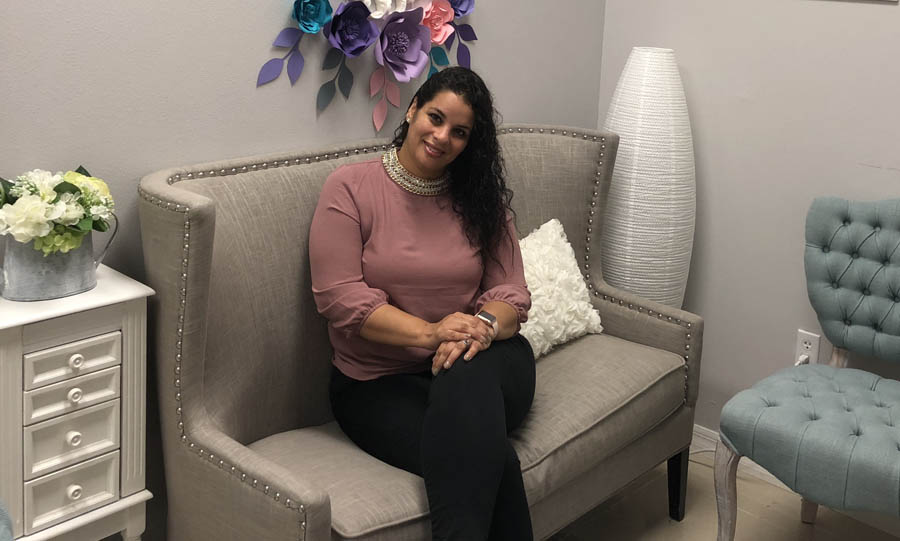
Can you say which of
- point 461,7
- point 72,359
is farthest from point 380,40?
point 72,359

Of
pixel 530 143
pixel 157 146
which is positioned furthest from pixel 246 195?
pixel 530 143

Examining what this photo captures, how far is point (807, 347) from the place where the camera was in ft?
8.91

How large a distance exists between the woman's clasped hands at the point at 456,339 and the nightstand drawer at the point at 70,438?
0.64 m

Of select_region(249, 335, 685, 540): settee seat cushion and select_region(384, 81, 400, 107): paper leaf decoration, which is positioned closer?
select_region(249, 335, 685, 540): settee seat cushion

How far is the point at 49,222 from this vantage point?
5.33 ft

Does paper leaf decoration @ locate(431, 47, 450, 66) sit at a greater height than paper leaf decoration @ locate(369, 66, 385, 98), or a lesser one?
greater

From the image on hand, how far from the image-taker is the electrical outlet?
8.84 feet

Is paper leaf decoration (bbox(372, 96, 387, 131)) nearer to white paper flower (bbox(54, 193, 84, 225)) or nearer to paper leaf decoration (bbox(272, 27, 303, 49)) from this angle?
paper leaf decoration (bbox(272, 27, 303, 49))

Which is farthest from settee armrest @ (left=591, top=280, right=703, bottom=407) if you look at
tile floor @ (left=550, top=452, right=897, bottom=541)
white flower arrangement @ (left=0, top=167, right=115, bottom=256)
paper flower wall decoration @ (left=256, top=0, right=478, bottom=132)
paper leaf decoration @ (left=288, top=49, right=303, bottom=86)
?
white flower arrangement @ (left=0, top=167, right=115, bottom=256)

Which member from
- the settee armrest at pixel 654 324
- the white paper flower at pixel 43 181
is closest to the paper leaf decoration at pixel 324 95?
the white paper flower at pixel 43 181

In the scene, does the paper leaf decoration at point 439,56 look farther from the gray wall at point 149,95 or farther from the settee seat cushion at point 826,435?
the settee seat cushion at point 826,435

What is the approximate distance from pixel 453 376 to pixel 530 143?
1003 millimetres

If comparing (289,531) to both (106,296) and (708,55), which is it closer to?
(106,296)

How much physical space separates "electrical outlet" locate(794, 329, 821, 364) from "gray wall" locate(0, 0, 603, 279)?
1.34 m
